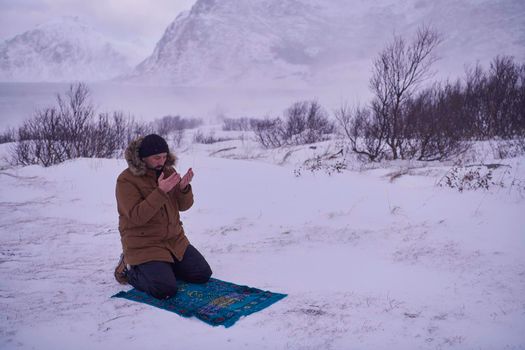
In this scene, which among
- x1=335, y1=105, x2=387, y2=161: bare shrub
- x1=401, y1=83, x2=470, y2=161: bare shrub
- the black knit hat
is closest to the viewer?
the black knit hat

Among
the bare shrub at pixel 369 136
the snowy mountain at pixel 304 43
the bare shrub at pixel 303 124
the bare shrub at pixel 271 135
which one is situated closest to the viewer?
the bare shrub at pixel 369 136

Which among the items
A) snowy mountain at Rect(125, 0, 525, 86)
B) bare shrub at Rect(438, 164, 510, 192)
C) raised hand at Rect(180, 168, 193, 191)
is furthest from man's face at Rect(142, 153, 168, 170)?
snowy mountain at Rect(125, 0, 525, 86)

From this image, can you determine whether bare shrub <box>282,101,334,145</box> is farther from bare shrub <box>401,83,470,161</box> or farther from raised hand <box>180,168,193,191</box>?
raised hand <box>180,168,193,191</box>

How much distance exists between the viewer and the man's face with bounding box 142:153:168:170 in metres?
3.83

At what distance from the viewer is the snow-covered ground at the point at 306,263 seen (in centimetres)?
303

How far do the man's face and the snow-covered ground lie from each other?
1.30 m

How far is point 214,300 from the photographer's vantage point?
362 cm

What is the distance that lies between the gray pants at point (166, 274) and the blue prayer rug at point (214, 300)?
6 centimetres

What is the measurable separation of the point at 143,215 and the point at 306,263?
2.13 metres

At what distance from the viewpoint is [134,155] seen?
3783mm

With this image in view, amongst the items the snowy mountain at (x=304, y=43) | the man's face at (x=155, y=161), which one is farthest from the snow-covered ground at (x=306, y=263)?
the snowy mountain at (x=304, y=43)

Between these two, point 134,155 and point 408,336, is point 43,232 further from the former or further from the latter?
point 408,336

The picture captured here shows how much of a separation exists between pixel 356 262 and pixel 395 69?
350 inches

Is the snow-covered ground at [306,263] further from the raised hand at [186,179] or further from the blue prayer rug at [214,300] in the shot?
the raised hand at [186,179]
